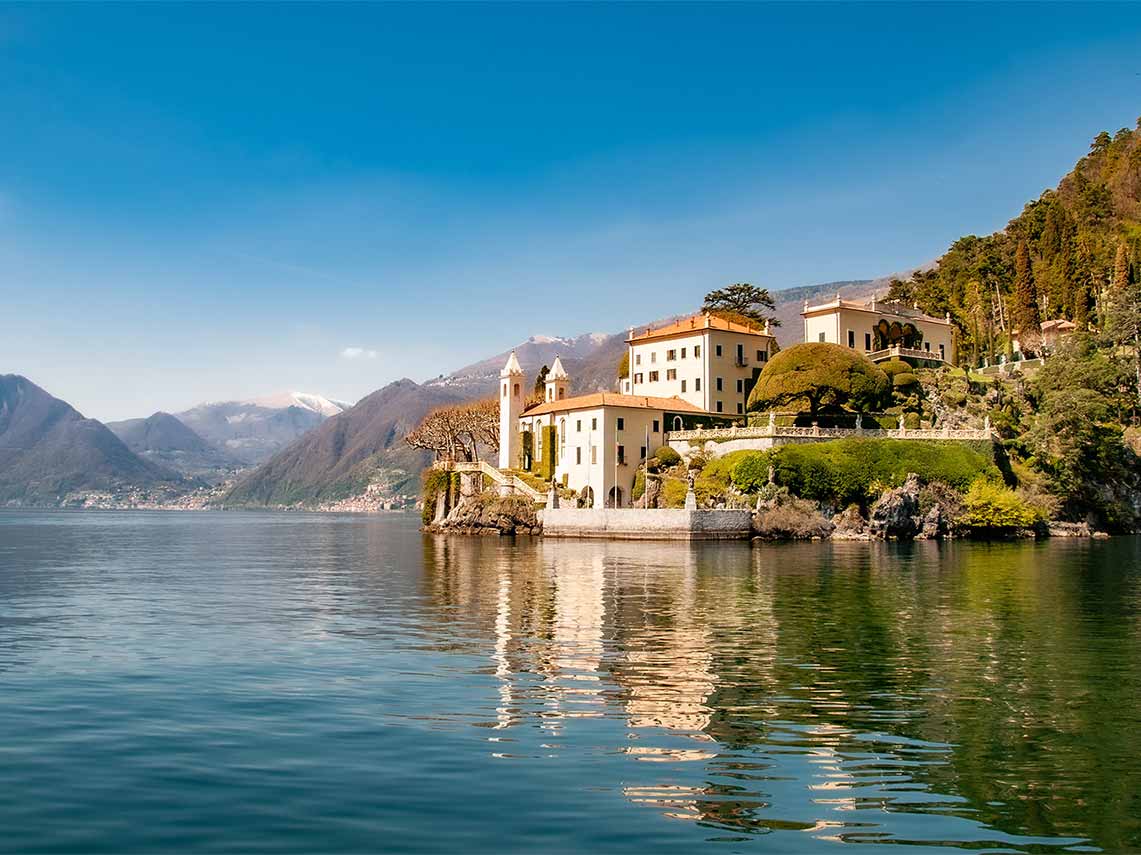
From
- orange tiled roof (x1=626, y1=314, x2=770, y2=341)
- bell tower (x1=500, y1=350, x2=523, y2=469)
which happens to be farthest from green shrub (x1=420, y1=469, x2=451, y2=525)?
orange tiled roof (x1=626, y1=314, x2=770, y2=341)

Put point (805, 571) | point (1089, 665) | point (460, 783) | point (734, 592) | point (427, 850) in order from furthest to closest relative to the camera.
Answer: point (805, 571)
point (734, 592)
point (1089, 665)
point (460, 783)
point (427, 850)

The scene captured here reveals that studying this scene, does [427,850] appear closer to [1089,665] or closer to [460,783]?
[460,783]

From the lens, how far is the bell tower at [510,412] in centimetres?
10438

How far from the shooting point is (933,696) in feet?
62.2

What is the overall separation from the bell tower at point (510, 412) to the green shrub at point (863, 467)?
35.0 metres

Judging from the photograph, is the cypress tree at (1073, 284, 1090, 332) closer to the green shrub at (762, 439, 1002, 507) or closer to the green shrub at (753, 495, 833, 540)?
the green shrub at (762, 439, 1002, 507)

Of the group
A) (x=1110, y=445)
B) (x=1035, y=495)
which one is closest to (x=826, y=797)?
(x=1035, y=495)

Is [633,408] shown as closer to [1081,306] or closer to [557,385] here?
[557,385]

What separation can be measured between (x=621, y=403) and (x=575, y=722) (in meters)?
71.9

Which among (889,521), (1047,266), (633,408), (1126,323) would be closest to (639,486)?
(633,408)

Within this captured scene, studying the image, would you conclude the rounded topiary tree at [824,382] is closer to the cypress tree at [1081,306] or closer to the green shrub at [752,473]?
the green shrub at [752,473]

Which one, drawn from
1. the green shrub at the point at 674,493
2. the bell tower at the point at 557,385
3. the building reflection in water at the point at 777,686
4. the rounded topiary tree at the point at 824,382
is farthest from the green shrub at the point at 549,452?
the building reflection in water at the point at 777,686

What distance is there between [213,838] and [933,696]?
13885 millimetres

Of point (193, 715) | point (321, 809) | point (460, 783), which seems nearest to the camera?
point (321, 809)
